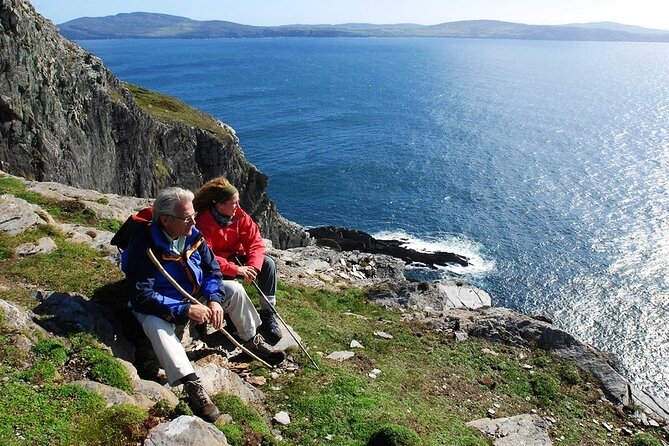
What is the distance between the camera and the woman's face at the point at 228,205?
12094 mm

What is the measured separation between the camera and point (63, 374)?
8.60 m

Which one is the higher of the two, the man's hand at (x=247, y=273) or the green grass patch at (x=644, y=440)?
the man's hand at (x=247, y=273)

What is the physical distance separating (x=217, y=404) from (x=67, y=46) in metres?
40.4

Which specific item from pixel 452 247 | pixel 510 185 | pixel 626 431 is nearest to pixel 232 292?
pixel 626 431

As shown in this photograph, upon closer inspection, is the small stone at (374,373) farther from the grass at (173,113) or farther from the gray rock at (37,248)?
the grass at (173,113)

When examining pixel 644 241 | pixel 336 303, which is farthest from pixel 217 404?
pixel 644 241

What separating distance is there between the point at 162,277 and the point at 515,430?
8671 millimetres

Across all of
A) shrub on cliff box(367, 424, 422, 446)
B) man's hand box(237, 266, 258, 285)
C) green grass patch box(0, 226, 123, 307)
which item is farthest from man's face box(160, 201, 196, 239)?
shrub on cliff box(367, 424, 422, 446)

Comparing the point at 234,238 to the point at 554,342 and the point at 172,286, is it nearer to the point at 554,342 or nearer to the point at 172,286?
the point at 172,286

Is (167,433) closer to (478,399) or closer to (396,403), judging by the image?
(396,403)

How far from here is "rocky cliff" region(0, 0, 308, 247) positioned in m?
29.1

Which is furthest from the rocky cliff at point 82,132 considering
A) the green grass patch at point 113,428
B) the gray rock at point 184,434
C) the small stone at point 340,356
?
the gray rock at point 184,434

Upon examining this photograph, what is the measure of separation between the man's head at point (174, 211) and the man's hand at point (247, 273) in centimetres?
260

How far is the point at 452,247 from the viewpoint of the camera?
70812 mm
